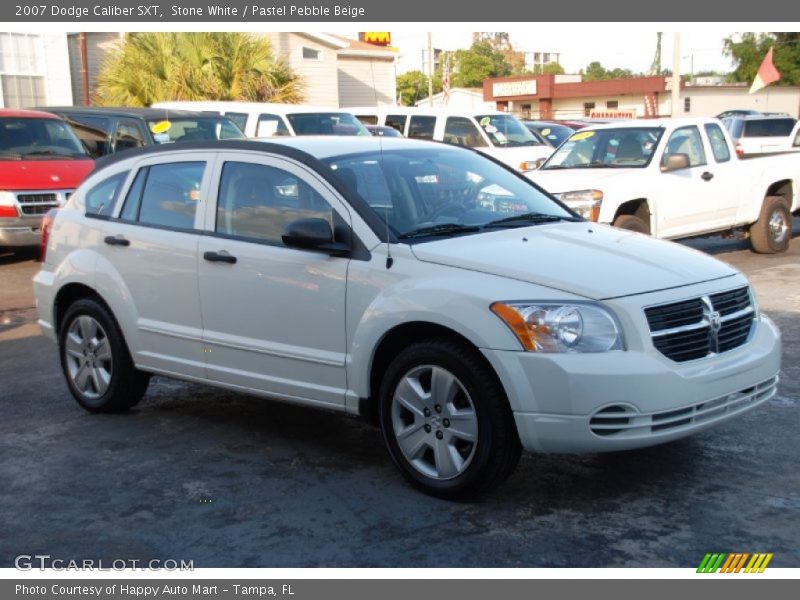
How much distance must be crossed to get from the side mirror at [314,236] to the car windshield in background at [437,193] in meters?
0.28

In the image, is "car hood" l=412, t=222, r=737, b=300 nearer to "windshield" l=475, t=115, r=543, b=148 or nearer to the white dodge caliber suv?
the white dodge caliber suv

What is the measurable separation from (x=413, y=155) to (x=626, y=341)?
1.93 metres

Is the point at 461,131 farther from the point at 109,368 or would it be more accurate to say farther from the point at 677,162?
the point at 109,368

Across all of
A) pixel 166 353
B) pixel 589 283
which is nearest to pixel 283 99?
pixel 166 353

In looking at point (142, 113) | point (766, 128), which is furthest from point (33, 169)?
point (766, 128)

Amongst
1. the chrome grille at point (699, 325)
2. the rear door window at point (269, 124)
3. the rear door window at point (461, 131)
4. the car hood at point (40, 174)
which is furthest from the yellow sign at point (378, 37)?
the chrome grille at point (699, 325)

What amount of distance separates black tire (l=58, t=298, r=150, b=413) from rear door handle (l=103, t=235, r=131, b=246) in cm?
42

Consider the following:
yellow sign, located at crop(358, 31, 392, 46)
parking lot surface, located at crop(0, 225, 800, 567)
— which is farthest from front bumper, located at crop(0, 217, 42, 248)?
yellow sign, located at crop(358, 31, 392, 46)

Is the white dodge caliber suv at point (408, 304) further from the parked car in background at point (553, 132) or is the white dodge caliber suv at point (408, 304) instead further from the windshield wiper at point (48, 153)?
the parked car in background at point (553, 132)

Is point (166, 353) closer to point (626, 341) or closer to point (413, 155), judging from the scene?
point (413, 155)

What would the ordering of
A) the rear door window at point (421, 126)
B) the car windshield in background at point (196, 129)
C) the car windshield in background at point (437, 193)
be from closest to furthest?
1. the car windshield in background at point (437, 193)
2. the car windshield in background at point (196, 129)
3. the rear door window at point (421, 126)

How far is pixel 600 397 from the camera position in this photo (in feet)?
14.5

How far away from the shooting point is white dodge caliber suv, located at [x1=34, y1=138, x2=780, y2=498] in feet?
14.8

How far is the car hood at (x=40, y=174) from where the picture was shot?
12.7 meters
